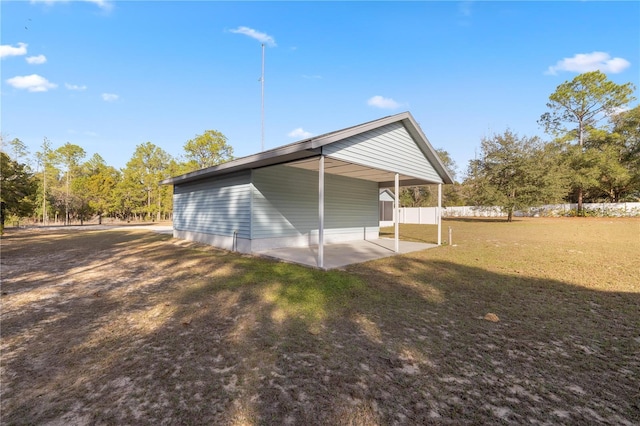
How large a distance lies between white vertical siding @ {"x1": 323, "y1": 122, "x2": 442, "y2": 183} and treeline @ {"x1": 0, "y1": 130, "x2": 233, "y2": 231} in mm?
26811

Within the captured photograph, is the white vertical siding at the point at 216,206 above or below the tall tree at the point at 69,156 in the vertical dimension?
below

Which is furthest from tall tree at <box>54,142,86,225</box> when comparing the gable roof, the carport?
the gable roof

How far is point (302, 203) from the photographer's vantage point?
1037 centimetres

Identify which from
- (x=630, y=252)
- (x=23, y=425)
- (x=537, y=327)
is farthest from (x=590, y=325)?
(x=630, y=252)

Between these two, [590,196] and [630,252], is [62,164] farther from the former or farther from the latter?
[590,196]

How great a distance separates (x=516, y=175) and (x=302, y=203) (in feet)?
67.8

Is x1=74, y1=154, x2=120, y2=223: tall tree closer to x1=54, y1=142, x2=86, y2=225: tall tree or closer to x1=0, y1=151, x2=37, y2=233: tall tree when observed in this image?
x1=54, y1=142, x2=86, y2=225: tall tree

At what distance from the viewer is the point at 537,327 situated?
3.43 m

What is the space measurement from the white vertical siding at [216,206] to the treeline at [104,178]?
19449mm

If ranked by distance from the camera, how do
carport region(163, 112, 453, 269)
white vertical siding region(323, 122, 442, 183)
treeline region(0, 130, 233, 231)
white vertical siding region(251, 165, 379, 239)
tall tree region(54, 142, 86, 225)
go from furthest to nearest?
tall tree region(54, 142, 86, 225), treeline region(0, 130, 233, 231), white vertical siding region(251, 165, 379, 239), carport region(163, 112, 453, 269), white vertical siding region(323, 122, 442, 183)

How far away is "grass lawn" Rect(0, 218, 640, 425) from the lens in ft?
6.46

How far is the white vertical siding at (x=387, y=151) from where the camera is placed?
7066 mm

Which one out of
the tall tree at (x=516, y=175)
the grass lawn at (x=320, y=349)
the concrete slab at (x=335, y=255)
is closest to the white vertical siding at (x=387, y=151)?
the concrete slab at (x=335, y=255)

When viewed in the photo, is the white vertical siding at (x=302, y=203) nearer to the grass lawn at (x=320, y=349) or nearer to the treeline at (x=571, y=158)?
the grass lawn at (x=320, y=349)
